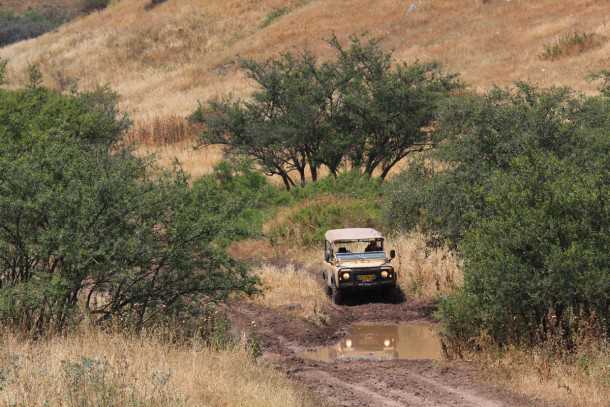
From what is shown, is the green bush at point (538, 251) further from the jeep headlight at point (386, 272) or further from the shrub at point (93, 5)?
the shrub at point (93, 5)

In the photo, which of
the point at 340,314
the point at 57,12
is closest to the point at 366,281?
the point at 340,314

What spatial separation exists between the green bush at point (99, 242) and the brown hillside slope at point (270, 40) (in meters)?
27.5

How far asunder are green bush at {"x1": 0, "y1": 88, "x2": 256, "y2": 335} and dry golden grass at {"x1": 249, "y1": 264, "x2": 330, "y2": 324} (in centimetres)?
457

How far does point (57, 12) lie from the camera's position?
132 metres

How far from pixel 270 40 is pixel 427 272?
5040cm

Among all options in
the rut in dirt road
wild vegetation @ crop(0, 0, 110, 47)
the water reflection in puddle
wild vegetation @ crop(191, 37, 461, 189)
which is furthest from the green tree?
wild vegetation @ crop(0, 0, 110, 47)

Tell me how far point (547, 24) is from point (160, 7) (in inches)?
1779

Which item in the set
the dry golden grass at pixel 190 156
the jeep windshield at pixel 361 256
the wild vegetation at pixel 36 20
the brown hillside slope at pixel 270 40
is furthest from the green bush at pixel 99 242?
the wild vegetation at pixel 36 20

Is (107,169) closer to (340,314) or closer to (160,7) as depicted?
(340,314)

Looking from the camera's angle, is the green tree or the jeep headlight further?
the green tree

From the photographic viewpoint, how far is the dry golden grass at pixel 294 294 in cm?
1852

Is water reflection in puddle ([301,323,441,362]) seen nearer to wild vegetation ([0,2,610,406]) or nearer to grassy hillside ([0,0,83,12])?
wild vegetation ([0,2,610,406])

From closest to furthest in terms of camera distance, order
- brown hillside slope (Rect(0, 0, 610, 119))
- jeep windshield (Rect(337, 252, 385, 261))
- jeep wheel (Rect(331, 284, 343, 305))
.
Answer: jeep wheel (Rect(331, 284, 343, 305)) < jeep windshield (Rect(337, 252, 385, 261)) < brown hillside slope (Rect(0, 0, 610, 119))

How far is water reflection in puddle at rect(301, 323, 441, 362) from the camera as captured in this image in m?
15.9
